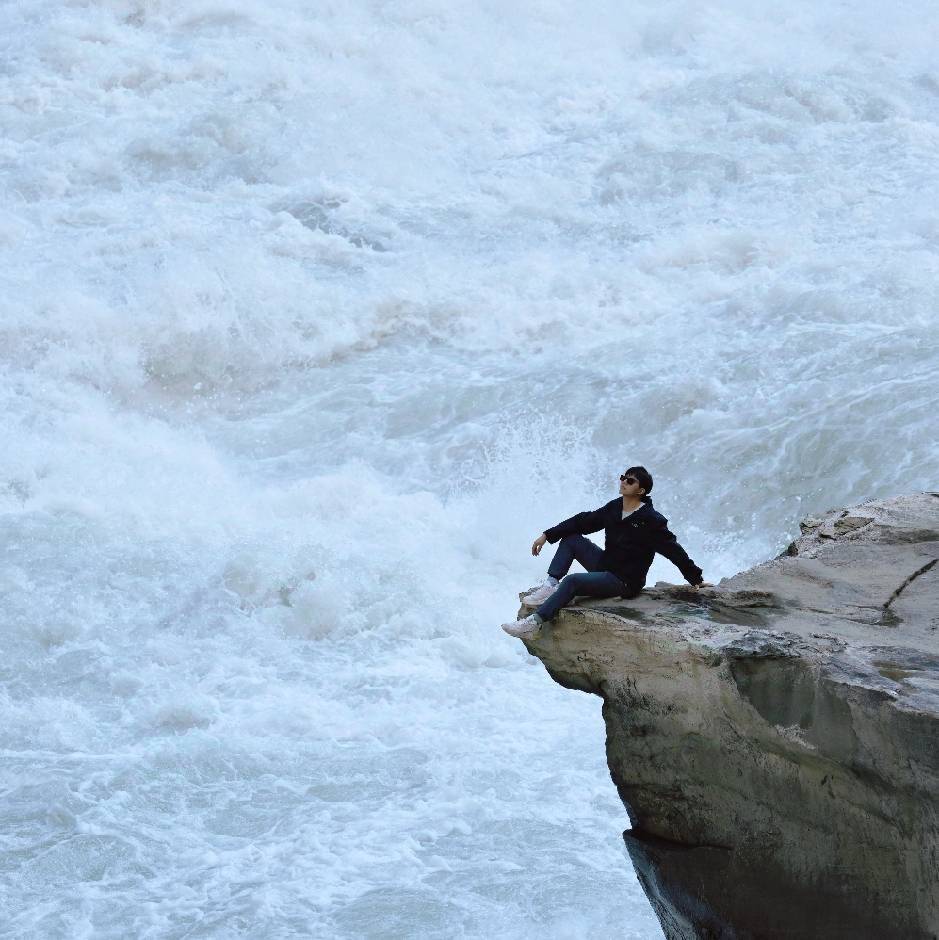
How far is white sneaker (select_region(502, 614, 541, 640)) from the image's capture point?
17.8ft

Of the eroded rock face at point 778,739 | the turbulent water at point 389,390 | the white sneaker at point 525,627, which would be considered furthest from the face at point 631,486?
the turbulent water at point 389,390

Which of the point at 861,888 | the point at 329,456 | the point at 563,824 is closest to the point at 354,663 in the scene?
the point at 563,824

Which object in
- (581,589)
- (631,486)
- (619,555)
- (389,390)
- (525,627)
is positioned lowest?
(389,390)

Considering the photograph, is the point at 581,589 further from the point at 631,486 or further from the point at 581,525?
the point at 631,486

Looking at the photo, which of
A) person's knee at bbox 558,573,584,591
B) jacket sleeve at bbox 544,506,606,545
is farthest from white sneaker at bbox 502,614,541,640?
jacket sleeve at bbox 544,506,606,545

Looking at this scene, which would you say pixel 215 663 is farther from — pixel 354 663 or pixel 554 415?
pixel 554 415

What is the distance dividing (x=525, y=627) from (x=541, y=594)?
7.6 inches

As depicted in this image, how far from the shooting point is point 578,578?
542 cm

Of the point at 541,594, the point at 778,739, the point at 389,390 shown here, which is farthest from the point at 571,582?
the point at 389,390

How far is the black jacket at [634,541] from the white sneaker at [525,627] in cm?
33

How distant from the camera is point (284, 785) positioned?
845cm

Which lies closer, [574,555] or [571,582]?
[571,582]

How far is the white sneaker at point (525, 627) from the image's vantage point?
5418mm

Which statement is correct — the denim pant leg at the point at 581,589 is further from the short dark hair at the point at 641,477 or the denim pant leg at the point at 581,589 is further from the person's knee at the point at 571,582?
the short dark hair at the point at 641,477
